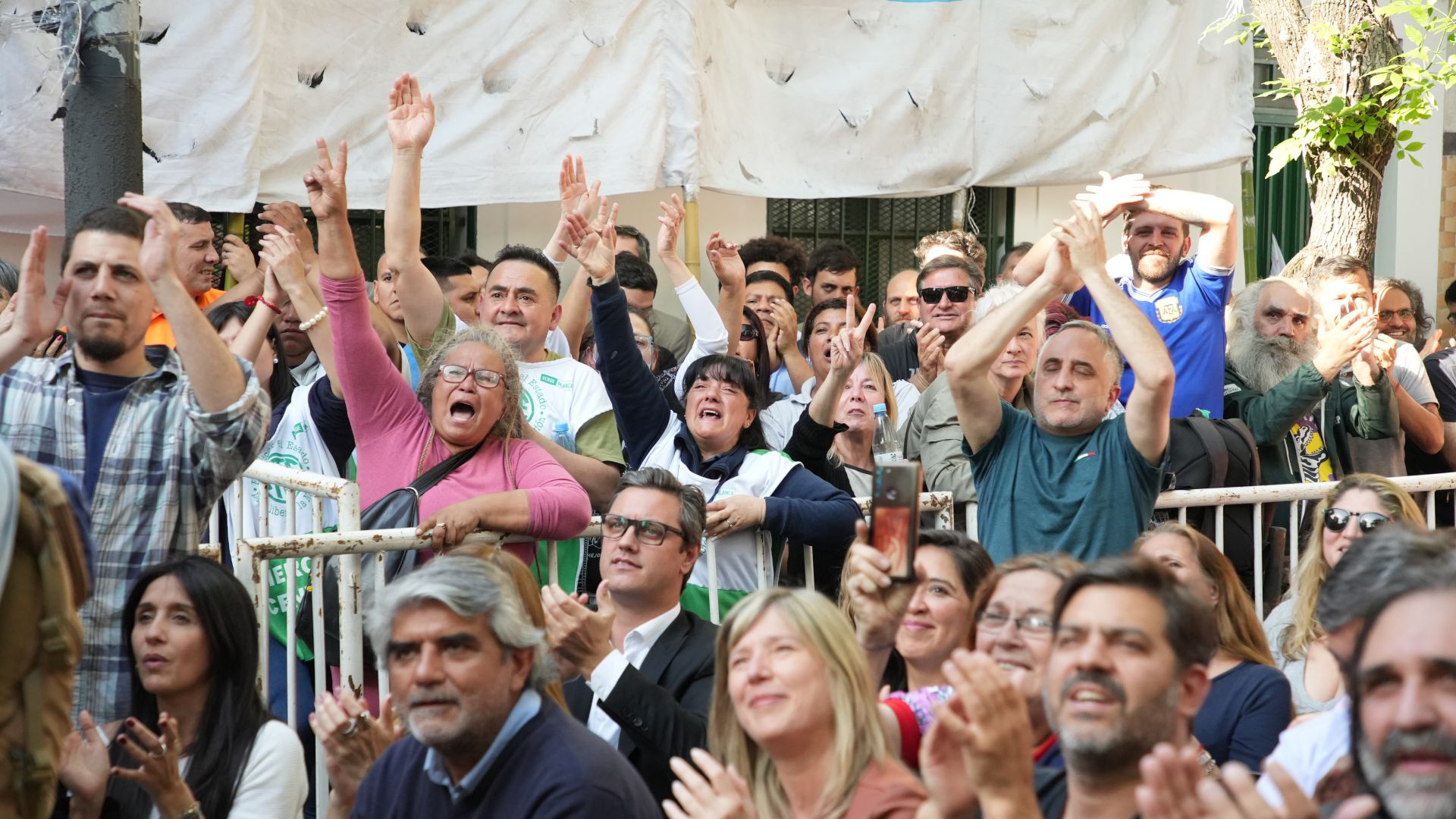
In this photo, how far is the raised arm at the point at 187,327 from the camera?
4.12 metres

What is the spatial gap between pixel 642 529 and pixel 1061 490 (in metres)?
1.47

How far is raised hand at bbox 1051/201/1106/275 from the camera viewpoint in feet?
16.8

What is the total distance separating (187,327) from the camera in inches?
162

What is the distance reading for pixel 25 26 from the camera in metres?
7.02

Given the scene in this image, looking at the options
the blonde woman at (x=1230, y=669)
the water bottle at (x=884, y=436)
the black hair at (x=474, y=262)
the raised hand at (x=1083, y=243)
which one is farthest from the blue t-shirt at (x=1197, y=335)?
the black hair at (x=474, y=262)

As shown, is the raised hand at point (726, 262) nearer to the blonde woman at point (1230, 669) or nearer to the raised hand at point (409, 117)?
the raised hand at point (409, 117)

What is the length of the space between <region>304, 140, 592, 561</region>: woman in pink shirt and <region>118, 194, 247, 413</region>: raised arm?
2.93 ft

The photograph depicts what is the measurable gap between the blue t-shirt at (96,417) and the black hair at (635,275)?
3527 mm

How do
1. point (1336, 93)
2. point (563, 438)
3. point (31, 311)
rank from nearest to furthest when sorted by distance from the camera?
point (31, 311), point (563, 438), point (1336, 93)

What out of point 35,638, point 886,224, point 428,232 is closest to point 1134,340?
point 35,638

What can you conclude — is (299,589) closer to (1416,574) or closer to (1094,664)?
(1094,664)

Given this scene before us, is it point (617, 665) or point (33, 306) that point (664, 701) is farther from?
point (33, 306)

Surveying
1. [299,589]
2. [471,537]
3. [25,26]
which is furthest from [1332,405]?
[25,26]

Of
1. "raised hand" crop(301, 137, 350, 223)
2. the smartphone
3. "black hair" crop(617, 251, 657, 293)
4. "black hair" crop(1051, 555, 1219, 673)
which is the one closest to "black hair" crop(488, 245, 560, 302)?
"raised hand" crop(301, 137, 350, 223)
